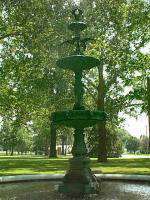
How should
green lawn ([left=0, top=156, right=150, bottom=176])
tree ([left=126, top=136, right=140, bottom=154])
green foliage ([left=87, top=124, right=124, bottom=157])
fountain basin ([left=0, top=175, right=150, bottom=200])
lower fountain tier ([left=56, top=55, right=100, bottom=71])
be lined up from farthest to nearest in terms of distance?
tree ([left=126, top=136, right=140, bottom=154]), green foliage ([left=87, top=124, right=124, bottom=157]), green lawn ([left=0, top=156, right=150, bottom=176]), lower fountain tier ([left=56, top=55, right=100, bottom=71]), fountain basin ([left=0, top=175, right=150, bottom=200])

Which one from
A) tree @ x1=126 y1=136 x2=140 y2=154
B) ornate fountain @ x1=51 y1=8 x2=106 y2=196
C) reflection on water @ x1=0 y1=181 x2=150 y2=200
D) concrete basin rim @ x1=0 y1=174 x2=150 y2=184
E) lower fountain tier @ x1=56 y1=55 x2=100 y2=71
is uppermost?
tree @ x1=126 y1=136 x2=140 y2=154

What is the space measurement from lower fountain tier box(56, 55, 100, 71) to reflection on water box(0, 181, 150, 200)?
3853 mm

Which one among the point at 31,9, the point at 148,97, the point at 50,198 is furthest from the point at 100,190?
the point at 148,97

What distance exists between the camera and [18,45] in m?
38.2

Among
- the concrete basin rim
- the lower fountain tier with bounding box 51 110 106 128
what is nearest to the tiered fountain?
the lower fountain tier with bounding box 51 110 106 128

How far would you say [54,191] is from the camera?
14305 millimetres

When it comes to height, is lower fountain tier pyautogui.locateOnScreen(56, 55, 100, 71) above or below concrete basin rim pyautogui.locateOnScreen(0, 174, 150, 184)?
above

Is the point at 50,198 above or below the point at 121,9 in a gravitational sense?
below

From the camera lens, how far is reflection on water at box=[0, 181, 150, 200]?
12.8m

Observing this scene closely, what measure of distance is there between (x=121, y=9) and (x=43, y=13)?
9.73m

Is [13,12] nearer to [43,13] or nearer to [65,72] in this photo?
[43,13]

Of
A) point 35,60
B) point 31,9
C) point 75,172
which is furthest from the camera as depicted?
point 35,60

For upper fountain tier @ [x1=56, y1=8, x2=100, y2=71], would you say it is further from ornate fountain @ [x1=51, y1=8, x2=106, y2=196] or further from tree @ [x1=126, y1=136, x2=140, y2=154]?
tree @ [x1=126, y1=136, x2=140, y2=154]

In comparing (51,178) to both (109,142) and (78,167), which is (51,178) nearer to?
(78,167)
